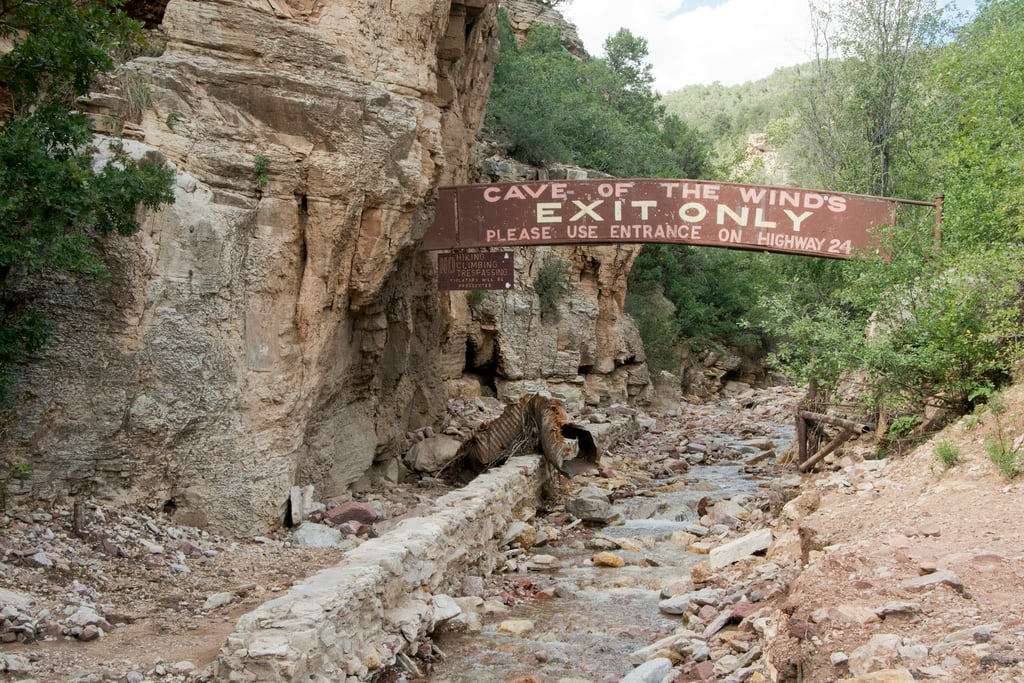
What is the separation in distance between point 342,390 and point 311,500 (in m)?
1.70

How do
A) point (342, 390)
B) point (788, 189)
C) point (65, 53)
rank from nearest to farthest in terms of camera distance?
point (65, 53), point (342, 390), point (788, 189)

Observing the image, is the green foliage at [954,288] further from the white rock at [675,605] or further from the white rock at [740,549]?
the white rock at [675,605]

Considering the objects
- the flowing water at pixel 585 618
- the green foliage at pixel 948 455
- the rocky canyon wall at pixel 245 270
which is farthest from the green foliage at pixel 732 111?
the green foliage at pixel 948 455

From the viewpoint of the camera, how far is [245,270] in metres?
8.45

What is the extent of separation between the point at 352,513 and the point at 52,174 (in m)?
4.88

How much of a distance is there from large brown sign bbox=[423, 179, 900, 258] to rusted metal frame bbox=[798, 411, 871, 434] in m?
2.40

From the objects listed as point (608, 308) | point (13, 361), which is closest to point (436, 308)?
point (13, 361)

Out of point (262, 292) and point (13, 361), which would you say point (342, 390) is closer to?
point (262, 292)

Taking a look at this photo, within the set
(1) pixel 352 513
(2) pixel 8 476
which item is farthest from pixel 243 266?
(1) pixel 352 513

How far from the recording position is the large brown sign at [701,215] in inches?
461

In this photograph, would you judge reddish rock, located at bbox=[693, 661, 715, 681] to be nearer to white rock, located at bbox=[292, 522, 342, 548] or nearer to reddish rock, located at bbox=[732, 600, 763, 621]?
reddish rock, located at bbox=[732, 600, 763, 621]

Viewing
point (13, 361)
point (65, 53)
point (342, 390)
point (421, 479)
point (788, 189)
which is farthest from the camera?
point (421, 479)

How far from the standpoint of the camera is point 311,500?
9.46 meters

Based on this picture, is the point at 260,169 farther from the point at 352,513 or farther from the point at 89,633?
the point at 89,633
